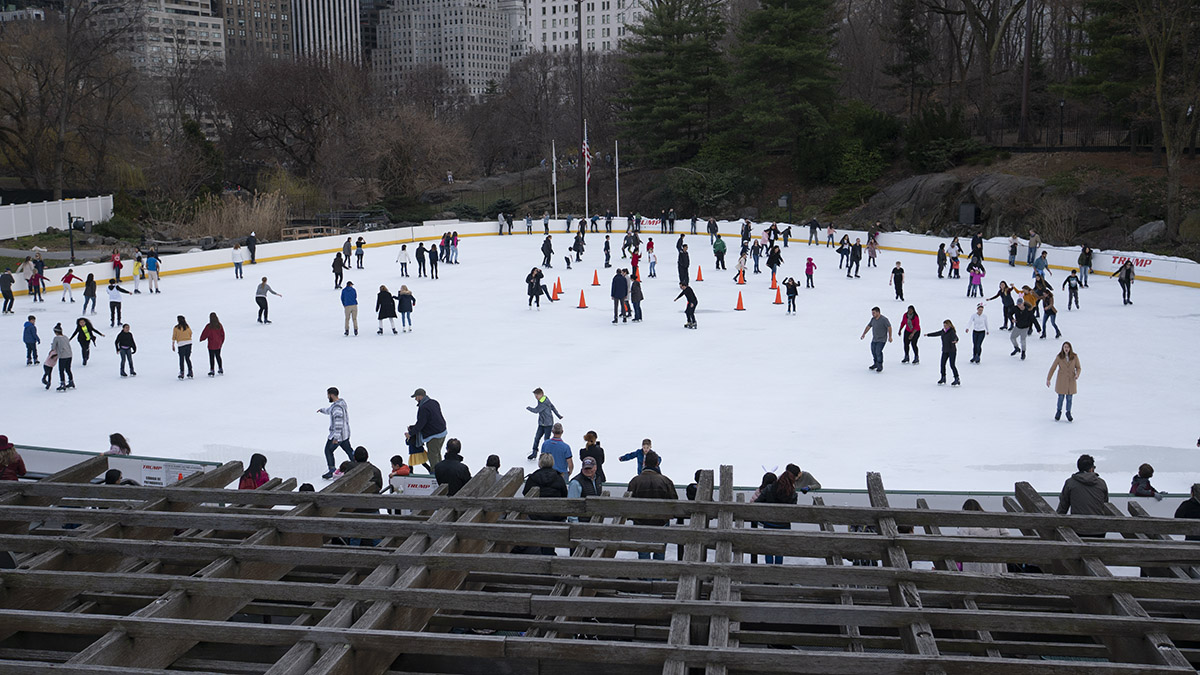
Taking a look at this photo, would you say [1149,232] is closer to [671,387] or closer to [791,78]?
[791,78]

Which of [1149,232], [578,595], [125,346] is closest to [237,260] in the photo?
[125,346]

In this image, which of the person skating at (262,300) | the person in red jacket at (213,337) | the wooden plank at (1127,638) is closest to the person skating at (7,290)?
the person skating at (262,300)

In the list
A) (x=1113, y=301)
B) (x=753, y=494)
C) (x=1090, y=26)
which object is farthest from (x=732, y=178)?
(x=753, y=494)

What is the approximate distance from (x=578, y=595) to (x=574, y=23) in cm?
19067

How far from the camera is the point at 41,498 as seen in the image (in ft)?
22.4

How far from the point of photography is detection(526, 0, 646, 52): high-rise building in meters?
180

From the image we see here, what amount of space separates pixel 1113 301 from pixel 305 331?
62.7ft

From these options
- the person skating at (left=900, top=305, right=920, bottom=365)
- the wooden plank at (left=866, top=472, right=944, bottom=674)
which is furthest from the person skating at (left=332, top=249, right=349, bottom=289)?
the wooden plank at (left=866, top=472, right=944, bottom=674)

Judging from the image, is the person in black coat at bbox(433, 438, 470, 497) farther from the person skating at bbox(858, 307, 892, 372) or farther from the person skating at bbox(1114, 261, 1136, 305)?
the person skating at bbox(1114, 261, 1136, 305)

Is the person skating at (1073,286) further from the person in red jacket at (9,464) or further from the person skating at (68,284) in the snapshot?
the person skating at (68,284)

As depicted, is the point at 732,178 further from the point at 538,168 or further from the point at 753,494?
the point at 753,494

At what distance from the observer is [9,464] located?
29.8 feet

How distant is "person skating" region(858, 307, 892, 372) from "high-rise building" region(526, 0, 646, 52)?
16252 cm

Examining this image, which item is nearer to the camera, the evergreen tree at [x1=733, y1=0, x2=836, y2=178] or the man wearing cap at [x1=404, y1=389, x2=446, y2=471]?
the man wearing cap at [x1=404, y1=389, x2=446, y2=471]
